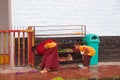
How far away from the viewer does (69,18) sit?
12391mm

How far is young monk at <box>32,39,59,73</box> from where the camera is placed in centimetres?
1116

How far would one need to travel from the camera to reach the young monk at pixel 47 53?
36.6 ft

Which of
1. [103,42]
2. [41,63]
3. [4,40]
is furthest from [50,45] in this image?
[103,42]

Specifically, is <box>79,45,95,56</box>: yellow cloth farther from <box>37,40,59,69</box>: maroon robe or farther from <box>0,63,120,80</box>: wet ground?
<box>37,40,59,69</box>: maroon robe

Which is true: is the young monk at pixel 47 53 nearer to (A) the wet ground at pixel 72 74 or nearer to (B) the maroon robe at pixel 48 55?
(B) the maroon robe at pixel 48 55

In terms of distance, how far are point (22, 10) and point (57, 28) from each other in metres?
1.35

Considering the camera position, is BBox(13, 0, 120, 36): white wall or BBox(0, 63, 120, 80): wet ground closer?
BBox(0, 63, 120, 80): wet ground

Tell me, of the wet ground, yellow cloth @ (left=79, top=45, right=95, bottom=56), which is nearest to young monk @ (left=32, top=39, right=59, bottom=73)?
the wet ground

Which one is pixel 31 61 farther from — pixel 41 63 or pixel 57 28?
pixel 57 28

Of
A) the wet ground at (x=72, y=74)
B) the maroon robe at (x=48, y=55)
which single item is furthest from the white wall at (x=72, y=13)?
the wet ground at (x=72, y=74)

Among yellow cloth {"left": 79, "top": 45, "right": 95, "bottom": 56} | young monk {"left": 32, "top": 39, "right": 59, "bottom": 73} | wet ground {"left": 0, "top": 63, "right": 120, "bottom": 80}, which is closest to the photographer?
A: wet ground {"left": 0, "top": 63, "right": 120, "bottom": 80}

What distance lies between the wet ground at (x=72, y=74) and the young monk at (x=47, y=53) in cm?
Answer: 26

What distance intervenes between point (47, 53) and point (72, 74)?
1025 millimetres

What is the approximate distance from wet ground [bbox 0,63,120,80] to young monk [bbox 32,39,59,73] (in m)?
0.26
